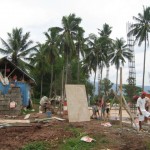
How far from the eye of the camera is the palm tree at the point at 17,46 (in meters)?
53.9

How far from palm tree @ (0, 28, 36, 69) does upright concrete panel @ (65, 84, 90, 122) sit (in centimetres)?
3843

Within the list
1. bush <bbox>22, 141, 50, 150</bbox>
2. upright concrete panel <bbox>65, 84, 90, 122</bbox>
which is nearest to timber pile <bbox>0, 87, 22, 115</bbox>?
upright concrete panel <bbox>65, 84, 90, 122</bbox>

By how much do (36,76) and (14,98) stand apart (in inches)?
2276

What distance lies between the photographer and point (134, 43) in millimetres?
62594

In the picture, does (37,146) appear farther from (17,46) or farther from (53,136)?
(17,46)

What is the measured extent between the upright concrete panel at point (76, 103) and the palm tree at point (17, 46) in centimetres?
3843

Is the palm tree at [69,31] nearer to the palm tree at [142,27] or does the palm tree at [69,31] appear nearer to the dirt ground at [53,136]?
the palm tree at [142,27]

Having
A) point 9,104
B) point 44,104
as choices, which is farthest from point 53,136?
point 44,104

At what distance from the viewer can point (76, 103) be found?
50.9ft

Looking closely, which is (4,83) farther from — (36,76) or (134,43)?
(36,76)

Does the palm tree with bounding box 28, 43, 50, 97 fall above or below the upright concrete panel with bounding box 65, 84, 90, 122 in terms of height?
above

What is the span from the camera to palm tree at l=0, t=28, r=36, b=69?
53.9 meters

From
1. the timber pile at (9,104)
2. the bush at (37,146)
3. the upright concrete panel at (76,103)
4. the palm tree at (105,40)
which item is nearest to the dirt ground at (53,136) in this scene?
the bush at (37,146)

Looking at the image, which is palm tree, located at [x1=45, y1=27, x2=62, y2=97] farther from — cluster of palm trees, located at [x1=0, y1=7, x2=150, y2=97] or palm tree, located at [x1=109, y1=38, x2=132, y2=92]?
palm tree, located at [x1=109, y1=38, x2=132, y2=92]
